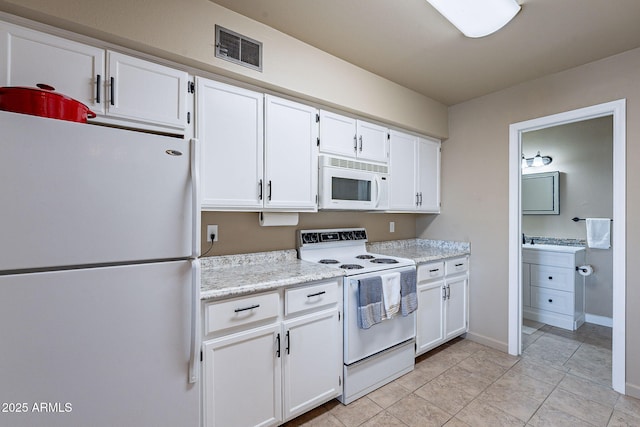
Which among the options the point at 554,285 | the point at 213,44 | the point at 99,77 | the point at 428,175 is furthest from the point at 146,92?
the point at 554,285

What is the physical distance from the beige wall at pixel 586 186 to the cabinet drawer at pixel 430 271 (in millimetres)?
2229

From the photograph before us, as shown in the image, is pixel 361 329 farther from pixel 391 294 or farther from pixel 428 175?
pixel 428 175

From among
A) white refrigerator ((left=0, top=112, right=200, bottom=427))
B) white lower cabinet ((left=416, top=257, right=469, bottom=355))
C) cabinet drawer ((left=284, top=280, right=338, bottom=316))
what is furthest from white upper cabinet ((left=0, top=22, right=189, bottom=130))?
white lower cabinet ((left=416, top=257, right=469, bottom=355))

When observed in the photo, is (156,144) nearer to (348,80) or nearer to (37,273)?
(37,273)

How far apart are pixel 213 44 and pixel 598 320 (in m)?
4.88

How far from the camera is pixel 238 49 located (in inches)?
71.4

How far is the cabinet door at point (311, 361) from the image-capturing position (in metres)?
1.78

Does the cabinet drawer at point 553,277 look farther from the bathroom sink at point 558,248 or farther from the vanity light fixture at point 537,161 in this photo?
the vanity light fixture at point 537,161

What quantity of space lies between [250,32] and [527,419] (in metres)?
3.06

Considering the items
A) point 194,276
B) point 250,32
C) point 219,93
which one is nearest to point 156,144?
point 194,276

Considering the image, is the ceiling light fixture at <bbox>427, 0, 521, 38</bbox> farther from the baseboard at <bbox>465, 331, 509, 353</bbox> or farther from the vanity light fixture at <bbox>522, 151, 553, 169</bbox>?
the vanity light fixture at <bbox>522, 151, 553, 169</bbox>

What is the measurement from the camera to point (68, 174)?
104 centimetres

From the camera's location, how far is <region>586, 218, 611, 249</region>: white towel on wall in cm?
333

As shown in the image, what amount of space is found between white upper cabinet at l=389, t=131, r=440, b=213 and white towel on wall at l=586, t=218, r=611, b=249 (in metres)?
1.83
